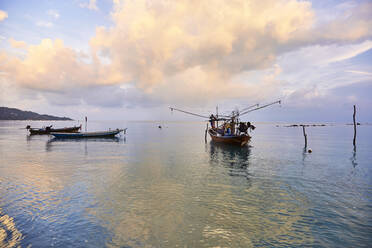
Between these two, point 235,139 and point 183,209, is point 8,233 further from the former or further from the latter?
point 235,139

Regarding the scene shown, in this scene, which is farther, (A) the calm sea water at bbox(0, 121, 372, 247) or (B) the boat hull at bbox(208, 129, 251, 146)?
(B) the boat hull at bbox(208, 129, 251, 146)

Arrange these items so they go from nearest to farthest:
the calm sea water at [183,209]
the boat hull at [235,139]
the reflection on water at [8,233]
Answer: the reflection on water at [8,233], the calm sea water at [183,209], the boat hull at [235,139]

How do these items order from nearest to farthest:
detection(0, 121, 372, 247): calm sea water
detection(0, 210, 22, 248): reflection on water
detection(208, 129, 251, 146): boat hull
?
detection(0, 210, 22, 248): reflection on water → detection(0, 121, 372, 247): calm sea water → detection(208, 129, 251, 146): boat hull

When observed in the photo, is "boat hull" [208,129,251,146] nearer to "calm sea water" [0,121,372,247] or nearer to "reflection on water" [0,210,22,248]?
"calm sea water" [0,121,372,247]

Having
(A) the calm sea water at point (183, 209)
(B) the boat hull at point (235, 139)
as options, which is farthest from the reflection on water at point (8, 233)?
(B) the boat hull at point (235, 139)

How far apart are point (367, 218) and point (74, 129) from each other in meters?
72.6

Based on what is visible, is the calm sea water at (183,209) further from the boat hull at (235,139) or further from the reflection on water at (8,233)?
the boat hull at (235,139)

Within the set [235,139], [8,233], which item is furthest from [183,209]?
[235,139]

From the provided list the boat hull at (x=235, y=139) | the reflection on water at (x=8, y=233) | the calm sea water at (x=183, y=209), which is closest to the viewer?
the reflection on water at (x=8, y=233)

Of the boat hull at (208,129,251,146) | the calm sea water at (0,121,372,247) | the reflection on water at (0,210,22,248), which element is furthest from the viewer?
the boat hull at (208,129,251,146)

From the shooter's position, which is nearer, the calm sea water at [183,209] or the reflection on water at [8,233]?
the reflection on water at [8,233]

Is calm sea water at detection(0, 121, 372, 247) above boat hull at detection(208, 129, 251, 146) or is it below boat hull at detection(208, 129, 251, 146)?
below

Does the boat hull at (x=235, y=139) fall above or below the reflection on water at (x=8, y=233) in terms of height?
above

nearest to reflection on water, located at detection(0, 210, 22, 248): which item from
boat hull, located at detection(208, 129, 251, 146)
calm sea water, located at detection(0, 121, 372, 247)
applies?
calm sea water, located at detection(0, 121, 372, 247)
